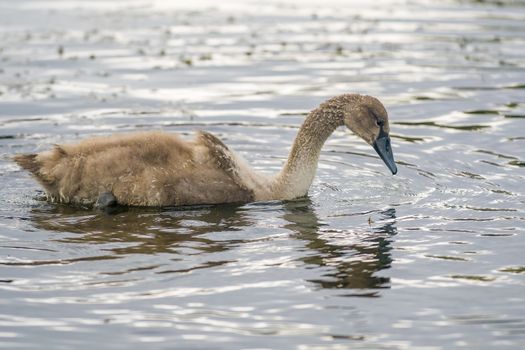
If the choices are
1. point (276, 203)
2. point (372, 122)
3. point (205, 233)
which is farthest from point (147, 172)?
point (372, 122)

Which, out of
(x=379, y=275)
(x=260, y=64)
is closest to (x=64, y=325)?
(x=379, y=275)

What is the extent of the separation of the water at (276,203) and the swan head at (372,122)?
1.52ft

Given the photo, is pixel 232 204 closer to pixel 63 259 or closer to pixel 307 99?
pixel 63 259

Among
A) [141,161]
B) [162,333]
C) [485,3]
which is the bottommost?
[162,333]

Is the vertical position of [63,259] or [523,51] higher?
[523,51]

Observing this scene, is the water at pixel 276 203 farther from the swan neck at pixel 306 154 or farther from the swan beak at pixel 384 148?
the swan beak at pixel 384 148

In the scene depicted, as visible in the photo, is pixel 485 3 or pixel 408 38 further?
pixel 485 3

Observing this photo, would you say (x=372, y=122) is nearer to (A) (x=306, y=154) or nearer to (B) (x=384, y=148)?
(B) (x=384, y=148)

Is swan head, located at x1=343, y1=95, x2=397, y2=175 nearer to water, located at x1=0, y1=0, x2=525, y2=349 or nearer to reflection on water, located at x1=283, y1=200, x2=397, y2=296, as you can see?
water, located at x1=0, y1=0, x2=525, y2=349

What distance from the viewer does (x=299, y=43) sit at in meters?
18.9

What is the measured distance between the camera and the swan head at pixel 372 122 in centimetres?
1154

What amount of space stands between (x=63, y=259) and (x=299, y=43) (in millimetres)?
10196

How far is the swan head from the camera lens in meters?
11.5

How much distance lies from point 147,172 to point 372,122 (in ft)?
7.96
